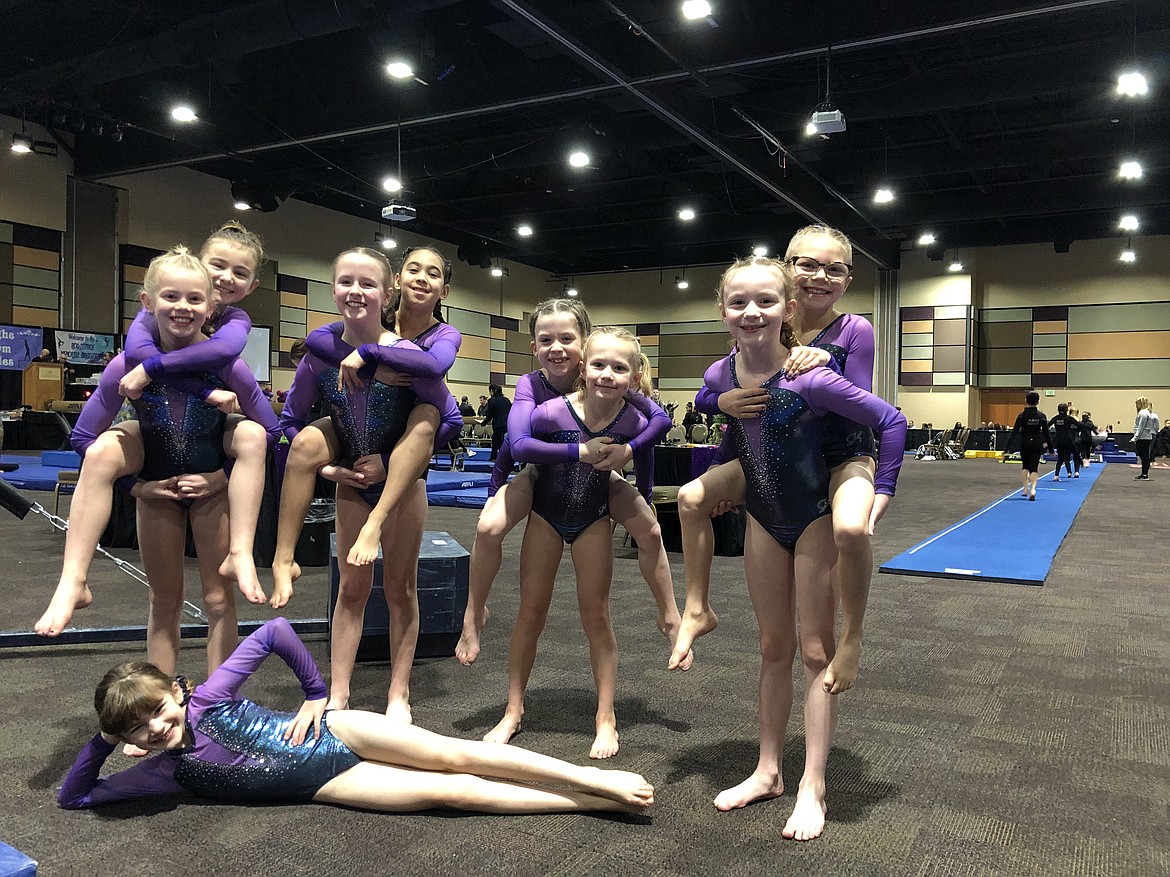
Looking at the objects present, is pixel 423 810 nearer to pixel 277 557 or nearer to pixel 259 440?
pixel 277 557

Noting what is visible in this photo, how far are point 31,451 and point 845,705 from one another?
51.2ft

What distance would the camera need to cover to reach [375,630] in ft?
12.5

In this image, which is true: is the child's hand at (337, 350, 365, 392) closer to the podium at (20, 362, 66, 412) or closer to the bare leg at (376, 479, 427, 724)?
the bare leg at (376, 479, 427, 724)

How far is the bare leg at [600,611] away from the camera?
2.69m

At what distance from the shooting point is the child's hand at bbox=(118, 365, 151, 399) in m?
2.38

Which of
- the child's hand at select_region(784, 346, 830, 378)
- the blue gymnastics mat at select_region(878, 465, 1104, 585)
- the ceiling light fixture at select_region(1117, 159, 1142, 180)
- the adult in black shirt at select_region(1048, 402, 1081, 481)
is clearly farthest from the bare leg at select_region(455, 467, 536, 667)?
the adult in black shirt at select_region(1048, 402, 1081, 481)

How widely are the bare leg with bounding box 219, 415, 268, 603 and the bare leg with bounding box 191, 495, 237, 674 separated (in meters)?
0.05

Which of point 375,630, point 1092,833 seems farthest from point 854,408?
point 375,630

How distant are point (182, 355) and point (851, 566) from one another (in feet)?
6.09

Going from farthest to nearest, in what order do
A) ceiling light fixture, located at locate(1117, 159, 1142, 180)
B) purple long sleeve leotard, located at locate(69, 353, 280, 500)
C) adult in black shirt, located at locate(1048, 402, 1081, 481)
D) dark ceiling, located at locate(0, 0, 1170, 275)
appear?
adult in black shirt, located at locate(1048, 402, 1081, 481) < ceiling light fixture, located at locate(1117, 159, 1142, 180) < dark ceiling, located at locate(0, 0, 1170, 275) < purple long sleeve leotard, located at locate(69, 353, 280, 500)

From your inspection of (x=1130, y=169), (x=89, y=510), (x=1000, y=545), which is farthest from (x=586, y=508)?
(x=1130, y=169)

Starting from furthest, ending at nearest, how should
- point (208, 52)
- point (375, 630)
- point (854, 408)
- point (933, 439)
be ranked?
point (933, 439) < point (208, 52) < point (375, 630) < point (854, 408)

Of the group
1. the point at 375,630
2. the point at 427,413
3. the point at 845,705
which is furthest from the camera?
the point at 375,630

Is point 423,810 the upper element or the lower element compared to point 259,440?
lower
